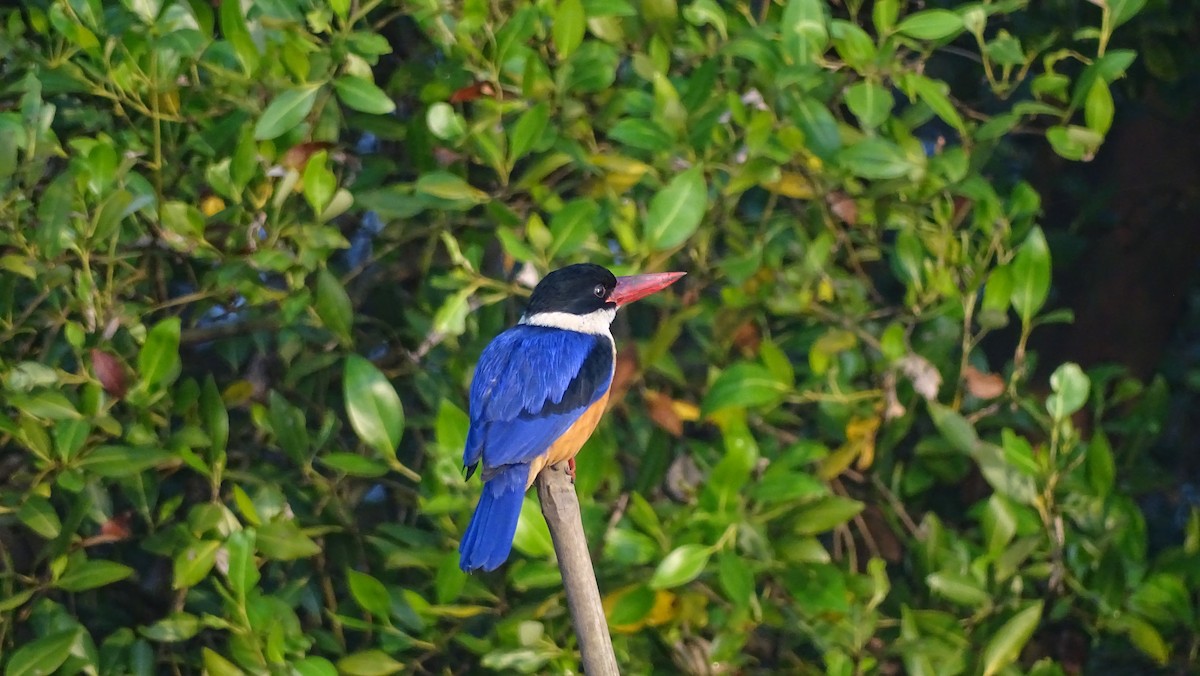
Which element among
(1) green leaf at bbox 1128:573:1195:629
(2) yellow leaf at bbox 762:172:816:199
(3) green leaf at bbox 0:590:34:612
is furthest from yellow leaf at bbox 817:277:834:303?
(3) green leaf at bbox 0:590:34:612

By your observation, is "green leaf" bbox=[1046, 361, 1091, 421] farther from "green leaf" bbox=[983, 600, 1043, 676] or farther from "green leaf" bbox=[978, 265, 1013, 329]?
"green leaf" bbox=[983, 600, 1043, 676]

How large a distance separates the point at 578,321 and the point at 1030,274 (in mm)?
978

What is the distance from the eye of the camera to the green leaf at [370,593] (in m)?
3.15

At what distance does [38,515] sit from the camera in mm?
3080

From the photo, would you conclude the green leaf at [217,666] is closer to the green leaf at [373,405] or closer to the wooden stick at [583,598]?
the green leaf at [373,405]

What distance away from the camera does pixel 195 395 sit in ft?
10.5

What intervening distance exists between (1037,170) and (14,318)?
119 inches

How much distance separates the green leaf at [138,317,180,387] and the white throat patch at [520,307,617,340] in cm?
73

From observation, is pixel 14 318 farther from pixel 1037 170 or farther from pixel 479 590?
pixel 1037 170

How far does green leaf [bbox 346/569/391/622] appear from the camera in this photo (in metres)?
3.15

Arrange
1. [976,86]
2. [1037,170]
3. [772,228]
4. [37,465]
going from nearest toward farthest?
1. [37,465]
2. [772,228]
3. [976,86]
4. [1037,170]

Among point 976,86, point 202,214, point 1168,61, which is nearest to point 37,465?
point 202,214

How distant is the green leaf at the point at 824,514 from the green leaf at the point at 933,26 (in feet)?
3.28

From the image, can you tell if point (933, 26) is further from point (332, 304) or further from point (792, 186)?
point (332, 304)
